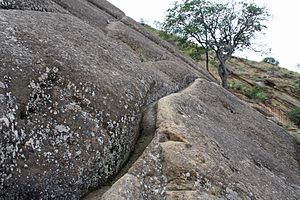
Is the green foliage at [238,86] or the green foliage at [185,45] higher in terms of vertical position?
the green foliage at [185,45]

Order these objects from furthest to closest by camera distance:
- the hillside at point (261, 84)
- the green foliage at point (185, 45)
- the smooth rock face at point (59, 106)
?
the hillside at point (261, 84) < the green foliage at point (185, 45) < the smooth rock face at point (59, 106)

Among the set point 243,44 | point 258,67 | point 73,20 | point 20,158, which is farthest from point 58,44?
point 258,67

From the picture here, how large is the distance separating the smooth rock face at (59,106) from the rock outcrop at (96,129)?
2 centimetres

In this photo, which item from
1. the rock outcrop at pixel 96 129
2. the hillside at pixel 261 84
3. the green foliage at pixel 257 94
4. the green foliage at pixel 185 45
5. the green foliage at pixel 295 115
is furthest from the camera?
the green foliage at pixel 257 94

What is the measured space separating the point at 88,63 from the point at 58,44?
2.31 feet

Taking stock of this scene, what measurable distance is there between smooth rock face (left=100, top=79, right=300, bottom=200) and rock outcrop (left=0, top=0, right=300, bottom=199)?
3 centimetres

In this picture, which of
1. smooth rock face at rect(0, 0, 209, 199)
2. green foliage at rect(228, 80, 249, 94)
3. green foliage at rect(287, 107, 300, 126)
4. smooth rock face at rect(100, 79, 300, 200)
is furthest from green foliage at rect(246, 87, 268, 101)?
smooth rock face at rect(0, 0, 209, 199)

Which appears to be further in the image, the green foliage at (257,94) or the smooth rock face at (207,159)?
the green foliage at (257,94)

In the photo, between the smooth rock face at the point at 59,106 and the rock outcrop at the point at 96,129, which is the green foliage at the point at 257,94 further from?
the smooth rock face at the point at 59,106

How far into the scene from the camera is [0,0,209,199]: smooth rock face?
531cm

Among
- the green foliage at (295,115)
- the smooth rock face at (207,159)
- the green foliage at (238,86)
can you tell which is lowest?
the green foliage at (238,86)

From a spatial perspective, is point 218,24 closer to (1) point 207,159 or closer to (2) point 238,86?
(2) point 238,86

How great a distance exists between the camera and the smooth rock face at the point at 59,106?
5.31m

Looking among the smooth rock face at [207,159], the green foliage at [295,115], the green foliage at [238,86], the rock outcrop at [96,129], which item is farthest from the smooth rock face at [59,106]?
the green foliage at [238,86]
